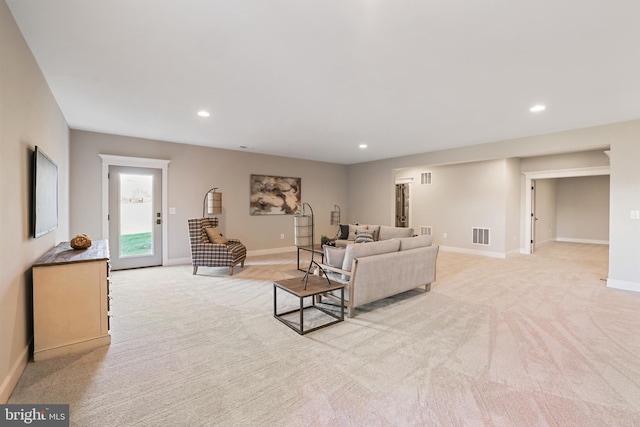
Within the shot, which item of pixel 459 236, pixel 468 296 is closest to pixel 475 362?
pixel 468 296

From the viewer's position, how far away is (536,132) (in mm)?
4855

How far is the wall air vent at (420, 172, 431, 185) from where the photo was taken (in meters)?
8.32

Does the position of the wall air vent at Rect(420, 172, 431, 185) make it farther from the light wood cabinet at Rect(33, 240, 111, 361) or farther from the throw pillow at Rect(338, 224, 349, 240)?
the light wood cabinet at Rect(33, 240, 111, 361)

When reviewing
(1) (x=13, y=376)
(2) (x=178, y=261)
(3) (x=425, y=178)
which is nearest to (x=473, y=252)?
(3) (x=425, y=178)

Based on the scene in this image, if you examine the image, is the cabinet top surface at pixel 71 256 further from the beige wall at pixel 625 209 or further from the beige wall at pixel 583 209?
the beige wall at pixel 583 209

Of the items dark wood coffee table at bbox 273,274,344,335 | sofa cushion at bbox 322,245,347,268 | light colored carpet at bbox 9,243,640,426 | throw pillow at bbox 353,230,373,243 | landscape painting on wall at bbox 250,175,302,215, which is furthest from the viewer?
landscape painting on wall at bbox 250,175,302,215

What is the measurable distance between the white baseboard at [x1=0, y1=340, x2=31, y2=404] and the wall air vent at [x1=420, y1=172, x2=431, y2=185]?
27.6ft

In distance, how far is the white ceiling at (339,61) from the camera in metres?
1.89

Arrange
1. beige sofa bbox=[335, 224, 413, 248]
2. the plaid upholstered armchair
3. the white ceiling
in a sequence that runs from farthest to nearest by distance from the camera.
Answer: beige sofa bbox=[335, 224, 413, 248]
the plaid upholstered armchair
the white ceiling

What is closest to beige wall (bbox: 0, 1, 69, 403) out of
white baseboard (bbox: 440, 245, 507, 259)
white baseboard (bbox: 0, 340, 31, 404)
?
white baseboard (bbox: 0, 340, 31, 404)

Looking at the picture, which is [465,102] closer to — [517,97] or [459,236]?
[517,97]

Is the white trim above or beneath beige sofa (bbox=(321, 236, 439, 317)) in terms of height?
above

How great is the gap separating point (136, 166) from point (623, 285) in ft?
27.4

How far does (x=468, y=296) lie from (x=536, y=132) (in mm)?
3132
